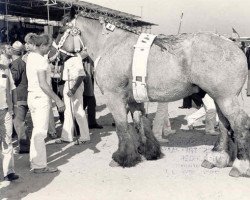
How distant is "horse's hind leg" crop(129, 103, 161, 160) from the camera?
6375 millimetres

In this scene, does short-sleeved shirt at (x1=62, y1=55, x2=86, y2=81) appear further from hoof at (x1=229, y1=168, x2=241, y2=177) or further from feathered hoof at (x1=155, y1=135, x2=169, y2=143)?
hoof at (x1=229, y1=168, x2=241, y2=177)

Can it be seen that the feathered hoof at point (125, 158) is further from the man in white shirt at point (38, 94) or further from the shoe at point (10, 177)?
the shoe at point (10, 177)

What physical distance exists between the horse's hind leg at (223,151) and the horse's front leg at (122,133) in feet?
3.74

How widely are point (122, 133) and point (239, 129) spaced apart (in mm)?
1802

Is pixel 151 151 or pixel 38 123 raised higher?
pixel 38 123

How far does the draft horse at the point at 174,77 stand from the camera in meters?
5.16

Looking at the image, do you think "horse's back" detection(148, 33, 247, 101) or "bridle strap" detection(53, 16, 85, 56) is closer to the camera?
"horse's back" detection(148, 33, 247, 101)

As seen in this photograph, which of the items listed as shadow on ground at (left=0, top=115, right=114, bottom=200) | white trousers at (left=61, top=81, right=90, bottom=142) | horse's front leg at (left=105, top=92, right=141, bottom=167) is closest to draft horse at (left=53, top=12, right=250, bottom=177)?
horse's front leg at (left=105, top=92, right=141, bottom=167)

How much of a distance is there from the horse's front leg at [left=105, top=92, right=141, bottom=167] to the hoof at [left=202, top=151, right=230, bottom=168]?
3.79 ft

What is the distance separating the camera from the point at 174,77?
5352 mm

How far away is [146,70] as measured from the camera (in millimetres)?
5461

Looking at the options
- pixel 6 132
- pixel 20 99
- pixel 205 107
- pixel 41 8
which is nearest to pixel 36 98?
pixel 6 132

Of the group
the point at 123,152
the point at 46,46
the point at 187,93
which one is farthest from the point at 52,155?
the point at 187,93

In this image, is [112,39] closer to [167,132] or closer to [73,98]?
[73,98]
